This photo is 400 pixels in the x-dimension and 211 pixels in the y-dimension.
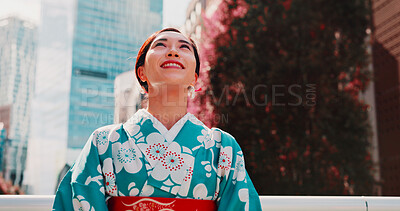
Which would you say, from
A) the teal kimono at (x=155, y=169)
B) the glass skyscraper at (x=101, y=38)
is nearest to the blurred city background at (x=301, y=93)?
the glass skyscraper at (x=101, y=38)

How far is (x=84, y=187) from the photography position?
1401 mm

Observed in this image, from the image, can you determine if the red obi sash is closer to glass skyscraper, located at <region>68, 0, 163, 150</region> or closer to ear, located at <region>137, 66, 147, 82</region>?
ear, located at <region>137, 66, 147, 82</region>

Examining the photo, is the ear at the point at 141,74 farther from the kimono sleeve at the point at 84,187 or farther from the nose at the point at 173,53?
the kimono sleeve at the point at 84,187

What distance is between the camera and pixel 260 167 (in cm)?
594

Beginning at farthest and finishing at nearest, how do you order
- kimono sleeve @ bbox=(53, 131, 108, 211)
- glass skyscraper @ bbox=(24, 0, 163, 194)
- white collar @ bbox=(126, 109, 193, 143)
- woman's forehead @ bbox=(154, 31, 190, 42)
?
glass skyscraper @ bbox=(24, 0, 163, 194) < woman's forehead @ bbox=(154, 31, 190, 42) < white collar @ bbox=(126, 109, 193, 143) < kimono sleeve @ bbox=(53, 131, 108, 211)

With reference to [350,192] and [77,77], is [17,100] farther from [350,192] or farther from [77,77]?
[350,192]

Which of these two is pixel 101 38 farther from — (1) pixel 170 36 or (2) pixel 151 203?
(2) pixel 151 203

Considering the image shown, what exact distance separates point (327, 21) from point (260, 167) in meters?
2.94

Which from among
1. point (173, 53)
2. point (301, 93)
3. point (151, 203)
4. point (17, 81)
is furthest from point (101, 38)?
point (151, 203)

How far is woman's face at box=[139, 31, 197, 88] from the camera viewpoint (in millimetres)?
1622

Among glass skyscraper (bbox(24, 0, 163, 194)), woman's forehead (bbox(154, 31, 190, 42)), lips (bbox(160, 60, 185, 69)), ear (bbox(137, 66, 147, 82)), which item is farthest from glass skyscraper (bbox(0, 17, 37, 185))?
lips (bbox(160, 60, 185, 69))

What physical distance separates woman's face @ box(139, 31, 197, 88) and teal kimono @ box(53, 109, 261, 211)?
0.18 meters

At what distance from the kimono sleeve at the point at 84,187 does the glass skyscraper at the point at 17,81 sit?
2460 cm

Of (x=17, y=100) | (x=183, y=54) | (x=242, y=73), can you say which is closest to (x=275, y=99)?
(x=242, y=73)
